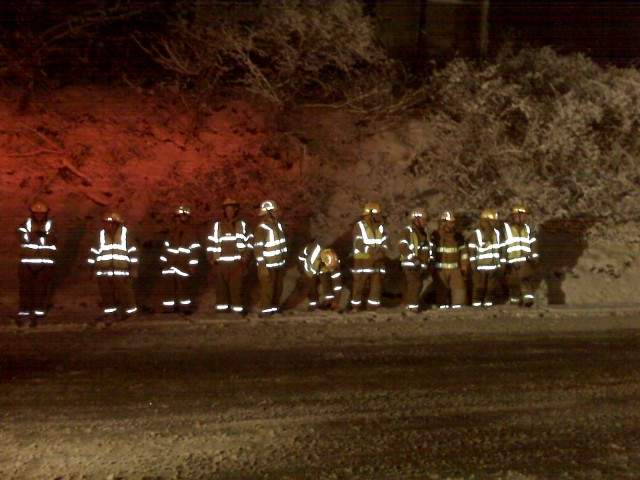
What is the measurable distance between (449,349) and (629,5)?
18.5 meters

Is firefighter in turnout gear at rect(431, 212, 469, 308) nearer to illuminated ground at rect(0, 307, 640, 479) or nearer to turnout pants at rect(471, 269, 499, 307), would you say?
turnout pants at rect(471, 269, 499, 307)

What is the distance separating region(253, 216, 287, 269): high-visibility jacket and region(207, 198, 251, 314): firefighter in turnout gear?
253 millimetres

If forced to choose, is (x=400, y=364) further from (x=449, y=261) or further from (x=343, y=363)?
(x=449, y=261)

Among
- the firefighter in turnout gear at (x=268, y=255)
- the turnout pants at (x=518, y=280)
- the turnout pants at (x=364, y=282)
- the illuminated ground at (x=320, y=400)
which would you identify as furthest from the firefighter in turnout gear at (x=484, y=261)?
the firefighter in turnout gear at (x=268, y=255)

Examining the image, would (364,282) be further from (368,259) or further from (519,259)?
(519,259)

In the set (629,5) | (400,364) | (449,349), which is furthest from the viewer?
(629,5)

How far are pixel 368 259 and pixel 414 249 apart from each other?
0.82 meters

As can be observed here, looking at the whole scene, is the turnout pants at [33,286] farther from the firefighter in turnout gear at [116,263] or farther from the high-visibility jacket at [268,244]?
the high-visibility jacket at [268,244]

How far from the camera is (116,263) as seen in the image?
1416 cm

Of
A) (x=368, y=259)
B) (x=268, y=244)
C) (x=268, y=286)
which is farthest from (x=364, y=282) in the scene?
(x=268, y=244)

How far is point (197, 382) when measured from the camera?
32.1 ft

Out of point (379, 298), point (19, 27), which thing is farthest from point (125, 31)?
point (379, 298)

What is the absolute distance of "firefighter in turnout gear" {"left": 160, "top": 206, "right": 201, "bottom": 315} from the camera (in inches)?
575

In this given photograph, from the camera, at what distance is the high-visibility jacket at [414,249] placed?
1491cm
